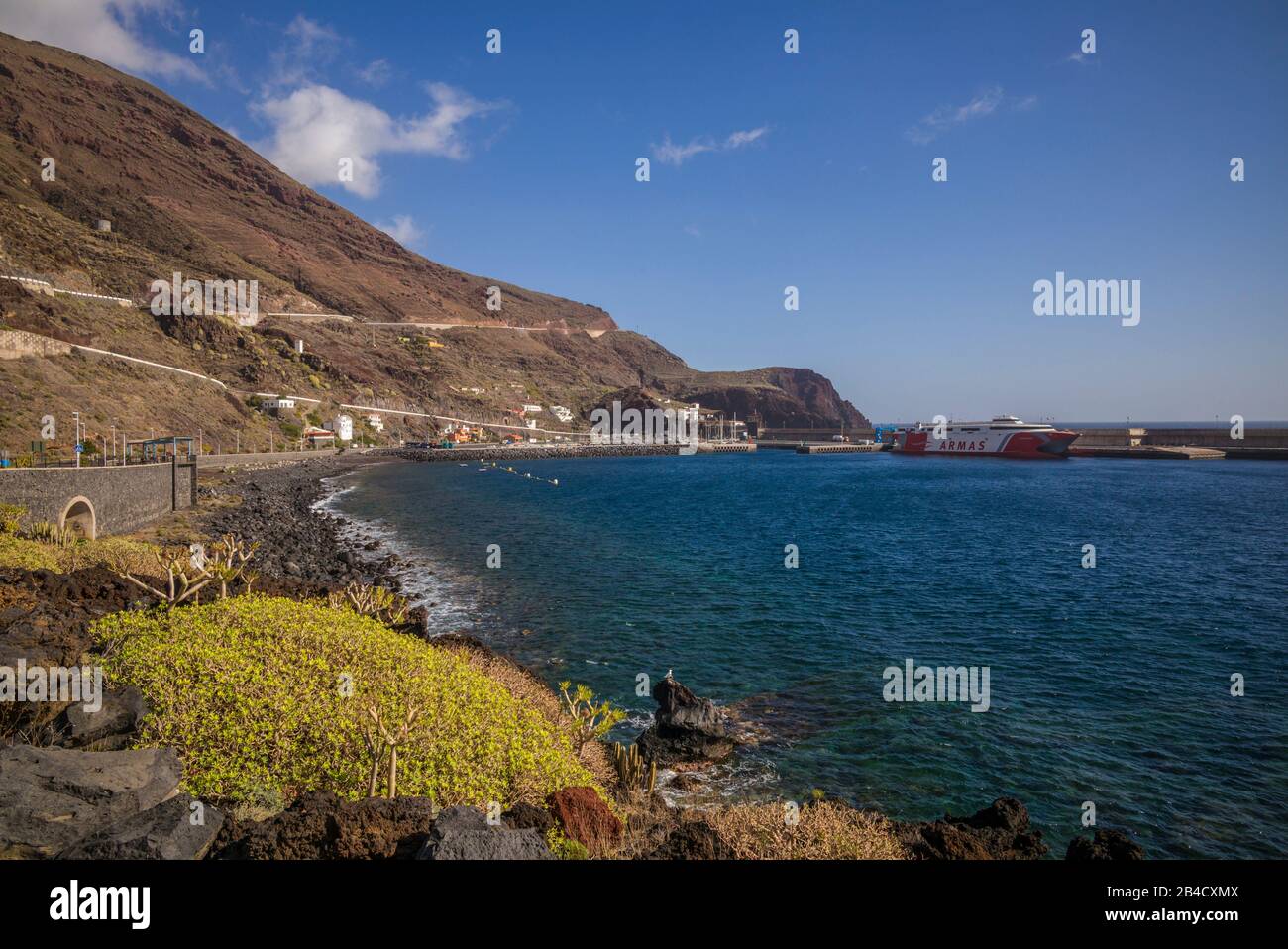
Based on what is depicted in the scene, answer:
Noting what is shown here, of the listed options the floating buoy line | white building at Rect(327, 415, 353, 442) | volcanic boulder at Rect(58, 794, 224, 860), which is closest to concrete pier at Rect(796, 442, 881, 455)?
the floating buoy line

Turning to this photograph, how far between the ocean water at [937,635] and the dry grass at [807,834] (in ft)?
6.51

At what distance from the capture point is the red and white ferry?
133 metres

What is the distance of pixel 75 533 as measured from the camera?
2709cm

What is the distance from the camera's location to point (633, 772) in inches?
532

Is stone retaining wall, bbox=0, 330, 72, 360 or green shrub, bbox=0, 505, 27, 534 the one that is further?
stone retaining wall, bbox=0, 330, 72, 360

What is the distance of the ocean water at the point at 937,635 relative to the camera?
46.2 ft

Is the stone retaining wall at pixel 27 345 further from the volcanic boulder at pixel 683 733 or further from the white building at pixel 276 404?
the volcanic boulder at pixel 683 733

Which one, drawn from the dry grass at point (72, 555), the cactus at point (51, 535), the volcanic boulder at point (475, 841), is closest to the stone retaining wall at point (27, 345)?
the cactus at point (51, 535)

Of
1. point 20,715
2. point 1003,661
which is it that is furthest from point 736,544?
point 20,715

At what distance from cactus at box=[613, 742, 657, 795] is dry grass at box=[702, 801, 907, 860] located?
1532mm
